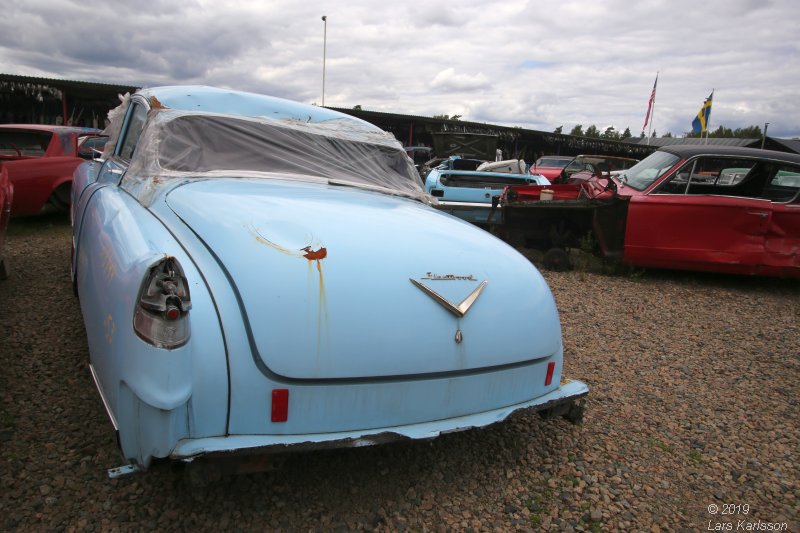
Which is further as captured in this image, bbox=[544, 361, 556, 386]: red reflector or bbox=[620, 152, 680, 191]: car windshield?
bbox=[620, 152, 680, 191]: car windshield

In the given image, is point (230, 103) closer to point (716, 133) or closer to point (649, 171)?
point (649, 171)

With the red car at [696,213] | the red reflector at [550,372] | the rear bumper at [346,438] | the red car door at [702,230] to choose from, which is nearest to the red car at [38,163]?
the red car at [696,213]

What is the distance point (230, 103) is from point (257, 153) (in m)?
0.52

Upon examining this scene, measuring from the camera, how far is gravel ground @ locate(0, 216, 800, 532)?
6.58ft

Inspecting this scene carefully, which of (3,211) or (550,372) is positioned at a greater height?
(3,211)

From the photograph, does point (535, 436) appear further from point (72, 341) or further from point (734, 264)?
point (734, 264)

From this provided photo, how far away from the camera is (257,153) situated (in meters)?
3.05

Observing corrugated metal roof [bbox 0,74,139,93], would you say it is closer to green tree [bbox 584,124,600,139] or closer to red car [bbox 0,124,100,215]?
red car [bbox 0,124,100,215]

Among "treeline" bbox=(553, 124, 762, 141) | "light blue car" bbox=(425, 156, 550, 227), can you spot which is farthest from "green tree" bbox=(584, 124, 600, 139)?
"light blue car" bbox=(425, 156, 550, 227)

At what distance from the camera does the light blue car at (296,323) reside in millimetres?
1635

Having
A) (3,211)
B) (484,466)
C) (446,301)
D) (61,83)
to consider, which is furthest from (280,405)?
(61,83)

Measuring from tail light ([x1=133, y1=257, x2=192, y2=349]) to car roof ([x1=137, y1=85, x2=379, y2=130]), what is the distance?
176 centimetres

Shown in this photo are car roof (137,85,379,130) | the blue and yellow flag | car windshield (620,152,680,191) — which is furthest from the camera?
the blue and yellow flag

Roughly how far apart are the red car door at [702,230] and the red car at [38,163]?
751cm
